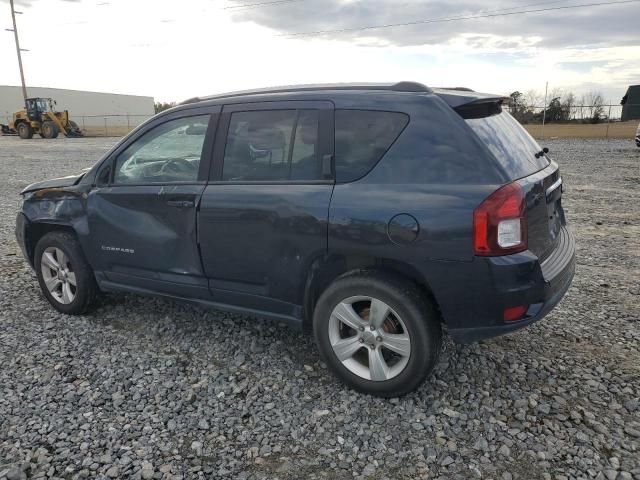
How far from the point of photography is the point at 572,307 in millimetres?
4348

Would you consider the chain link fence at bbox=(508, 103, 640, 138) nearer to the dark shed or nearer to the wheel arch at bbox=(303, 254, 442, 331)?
the dark shed

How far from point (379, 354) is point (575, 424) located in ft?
3.72

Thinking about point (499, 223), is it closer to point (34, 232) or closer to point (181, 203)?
point (181, 203)

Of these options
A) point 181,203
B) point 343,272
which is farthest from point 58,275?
Answer: point 343,272

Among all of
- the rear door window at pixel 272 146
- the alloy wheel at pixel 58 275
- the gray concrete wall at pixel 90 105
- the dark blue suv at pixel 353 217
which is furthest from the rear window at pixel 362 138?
the gray concrete wall at pixel 90 105

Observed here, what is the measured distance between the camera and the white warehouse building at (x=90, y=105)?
58094mm

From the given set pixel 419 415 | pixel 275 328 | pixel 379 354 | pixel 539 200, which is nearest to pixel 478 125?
pixel 539 200

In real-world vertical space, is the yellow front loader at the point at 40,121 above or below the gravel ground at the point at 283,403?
above

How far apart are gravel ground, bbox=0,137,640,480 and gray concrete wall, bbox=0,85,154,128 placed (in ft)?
179

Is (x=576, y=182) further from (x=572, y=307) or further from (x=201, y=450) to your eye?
(x=201, y=450)

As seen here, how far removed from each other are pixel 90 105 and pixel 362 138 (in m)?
74.4

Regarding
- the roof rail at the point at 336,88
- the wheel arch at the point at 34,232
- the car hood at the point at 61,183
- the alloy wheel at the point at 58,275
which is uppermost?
the roof rail at the point at 336,88

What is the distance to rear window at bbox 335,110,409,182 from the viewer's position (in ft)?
9.84

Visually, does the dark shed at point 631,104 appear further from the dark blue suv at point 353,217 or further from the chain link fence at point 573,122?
the dark blue suv at point 353,217
